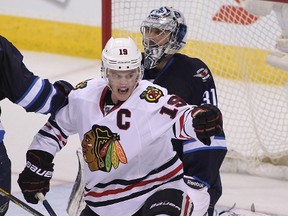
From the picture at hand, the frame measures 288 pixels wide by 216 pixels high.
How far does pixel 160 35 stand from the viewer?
3400mm

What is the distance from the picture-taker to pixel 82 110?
287 cm

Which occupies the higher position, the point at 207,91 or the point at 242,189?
the point at 207,91

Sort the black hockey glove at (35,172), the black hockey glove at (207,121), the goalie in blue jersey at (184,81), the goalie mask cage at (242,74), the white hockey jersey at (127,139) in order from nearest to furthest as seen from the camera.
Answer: the black hockey glove at (207,121)
the white hockey jersey at (127,139)
the black hockey glove at (35,172)
the goalie in blue jersey at (184,81)
the goalie mask cage at (242,74)

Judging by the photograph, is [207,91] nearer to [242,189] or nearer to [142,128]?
[142,128]

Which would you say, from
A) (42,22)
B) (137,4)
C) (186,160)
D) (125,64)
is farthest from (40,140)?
(42,22)

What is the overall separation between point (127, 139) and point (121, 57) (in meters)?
0.25

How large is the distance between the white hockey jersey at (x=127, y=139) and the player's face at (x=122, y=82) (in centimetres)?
3

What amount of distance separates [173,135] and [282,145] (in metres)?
1.86

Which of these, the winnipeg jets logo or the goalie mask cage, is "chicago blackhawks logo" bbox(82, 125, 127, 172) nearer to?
the winnipeg jets logo

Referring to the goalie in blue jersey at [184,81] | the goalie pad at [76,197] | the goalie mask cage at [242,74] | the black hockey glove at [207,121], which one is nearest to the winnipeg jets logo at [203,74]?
the goalie in blue jersey at [184,81]

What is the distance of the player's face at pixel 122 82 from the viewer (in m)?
2.79

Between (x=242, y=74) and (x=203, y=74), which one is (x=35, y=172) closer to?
(x=203, y=74)

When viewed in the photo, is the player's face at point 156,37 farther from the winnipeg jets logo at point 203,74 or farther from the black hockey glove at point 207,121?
the black hockey glove at point 207,121

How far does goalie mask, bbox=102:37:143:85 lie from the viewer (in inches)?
110
